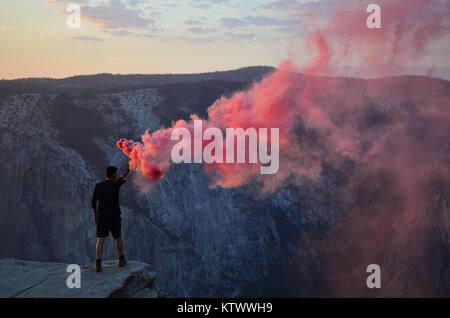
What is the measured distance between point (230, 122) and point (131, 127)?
20015 mm

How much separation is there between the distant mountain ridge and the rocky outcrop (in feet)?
157

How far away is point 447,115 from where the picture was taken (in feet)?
157

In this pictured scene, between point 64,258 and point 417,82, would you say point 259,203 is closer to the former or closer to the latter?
point 64,258

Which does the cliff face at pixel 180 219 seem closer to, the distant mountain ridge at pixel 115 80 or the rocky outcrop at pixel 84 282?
the distant mountain ridge at pixel 115 80

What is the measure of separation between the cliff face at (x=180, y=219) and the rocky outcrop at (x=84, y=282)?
22.0m

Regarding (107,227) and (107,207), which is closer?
(107,207)

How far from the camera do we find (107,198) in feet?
37.7

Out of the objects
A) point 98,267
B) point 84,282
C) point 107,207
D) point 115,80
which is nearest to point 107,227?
point 107,207

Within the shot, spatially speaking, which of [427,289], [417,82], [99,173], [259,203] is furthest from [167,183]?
[417,82]

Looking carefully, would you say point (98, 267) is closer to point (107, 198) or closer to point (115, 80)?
point (107, 198)

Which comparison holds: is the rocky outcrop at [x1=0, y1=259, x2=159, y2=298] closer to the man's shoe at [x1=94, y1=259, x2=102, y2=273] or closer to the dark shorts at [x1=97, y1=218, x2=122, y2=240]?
the man's shoe at [x1=94, y1=259, x2=102, y2=273]

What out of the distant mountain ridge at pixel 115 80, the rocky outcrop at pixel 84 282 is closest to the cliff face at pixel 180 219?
the distant mountain ridge at pixel 115 80

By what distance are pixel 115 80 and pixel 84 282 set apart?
82844 mm

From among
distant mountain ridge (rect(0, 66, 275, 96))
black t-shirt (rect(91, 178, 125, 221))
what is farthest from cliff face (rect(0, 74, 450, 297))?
black t-shirt (rect(91, 178, 125, 221))
